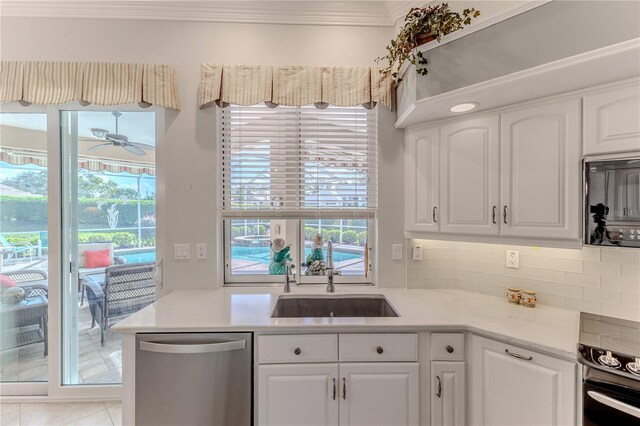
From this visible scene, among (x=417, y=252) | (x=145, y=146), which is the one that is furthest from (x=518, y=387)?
(x=145, y=146)

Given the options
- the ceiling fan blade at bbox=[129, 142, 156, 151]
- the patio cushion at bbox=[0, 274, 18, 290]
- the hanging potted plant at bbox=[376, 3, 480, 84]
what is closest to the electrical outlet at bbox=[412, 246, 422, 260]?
the hanging potted plant at bbox=[376, 3, 480, 84]

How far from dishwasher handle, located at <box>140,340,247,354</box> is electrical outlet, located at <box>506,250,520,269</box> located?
1772 millimetres

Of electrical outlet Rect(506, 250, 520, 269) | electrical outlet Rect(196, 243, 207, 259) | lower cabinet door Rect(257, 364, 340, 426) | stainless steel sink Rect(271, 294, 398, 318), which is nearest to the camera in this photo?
A: lower cabinet door Rect(257, 364, 340, 426)

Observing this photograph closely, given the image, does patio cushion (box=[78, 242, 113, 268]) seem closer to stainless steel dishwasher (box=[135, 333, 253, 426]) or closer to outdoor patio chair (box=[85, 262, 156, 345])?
outdoor patio chair (box=[85, 262, 156, 345])

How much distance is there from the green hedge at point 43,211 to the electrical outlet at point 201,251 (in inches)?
18.5

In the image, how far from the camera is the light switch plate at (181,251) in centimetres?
204

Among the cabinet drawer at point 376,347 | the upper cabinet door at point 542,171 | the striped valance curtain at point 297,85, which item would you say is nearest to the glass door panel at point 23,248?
the striped valance curtain at point 297,85

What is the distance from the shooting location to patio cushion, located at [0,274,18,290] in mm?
2109

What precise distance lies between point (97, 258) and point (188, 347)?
1350 mm

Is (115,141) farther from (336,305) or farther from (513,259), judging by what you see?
(513,259)

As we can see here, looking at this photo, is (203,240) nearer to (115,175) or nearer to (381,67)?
(115,175)

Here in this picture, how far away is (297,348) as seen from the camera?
1.45 metres

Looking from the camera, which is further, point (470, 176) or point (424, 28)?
point (470, 176)

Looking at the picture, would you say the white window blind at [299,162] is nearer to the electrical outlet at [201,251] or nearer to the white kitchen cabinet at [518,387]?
the electrical outlet at [201,251]
